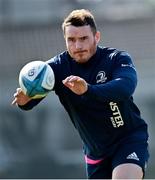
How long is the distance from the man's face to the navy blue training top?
96mm

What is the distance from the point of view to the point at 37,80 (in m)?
5.86

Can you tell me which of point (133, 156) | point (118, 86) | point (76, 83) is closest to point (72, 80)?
point (76, 83)

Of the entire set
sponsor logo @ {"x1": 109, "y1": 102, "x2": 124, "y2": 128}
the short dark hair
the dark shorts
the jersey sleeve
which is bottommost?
the dark shorts

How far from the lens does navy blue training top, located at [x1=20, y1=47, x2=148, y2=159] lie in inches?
239


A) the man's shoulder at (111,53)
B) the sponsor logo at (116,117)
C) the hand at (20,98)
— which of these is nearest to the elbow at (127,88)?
the sponsor logo at (116,117)

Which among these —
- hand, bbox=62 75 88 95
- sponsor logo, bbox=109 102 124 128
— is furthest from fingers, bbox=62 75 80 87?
sponsor logo, bbox=109 102 124 128

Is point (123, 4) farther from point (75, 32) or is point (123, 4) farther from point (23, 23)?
point (75, 32)

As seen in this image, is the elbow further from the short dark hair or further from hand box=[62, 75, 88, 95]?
the short dark hair

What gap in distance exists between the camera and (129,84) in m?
5.82

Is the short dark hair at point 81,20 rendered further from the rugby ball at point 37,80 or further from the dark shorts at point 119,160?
the dark shorts at point 119,160

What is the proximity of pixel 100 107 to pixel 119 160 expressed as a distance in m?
0.44

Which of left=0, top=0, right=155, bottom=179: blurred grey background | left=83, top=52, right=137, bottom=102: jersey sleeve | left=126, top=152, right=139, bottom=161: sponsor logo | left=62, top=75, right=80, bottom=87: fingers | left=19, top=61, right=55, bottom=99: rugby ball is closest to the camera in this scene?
left=62, top=75, right=80, bottom=87: fingers

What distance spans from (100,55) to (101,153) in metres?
0.79

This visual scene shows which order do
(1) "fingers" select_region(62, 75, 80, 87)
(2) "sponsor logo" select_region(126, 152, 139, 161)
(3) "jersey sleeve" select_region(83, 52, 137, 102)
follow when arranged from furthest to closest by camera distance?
(2) "sponsor logo" select_region(126, 152, 139, 161) < (3) "jersey sleeve" select_region(83, 52, 137, 102) < (1) "fingers" select_region(62, 75, 80, 87)
